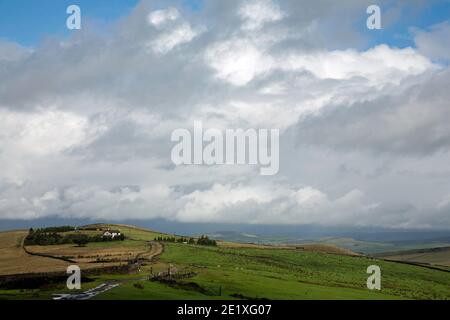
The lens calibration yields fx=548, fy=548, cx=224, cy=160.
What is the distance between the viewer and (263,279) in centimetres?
11812

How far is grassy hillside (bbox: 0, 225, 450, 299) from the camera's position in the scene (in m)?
87.8

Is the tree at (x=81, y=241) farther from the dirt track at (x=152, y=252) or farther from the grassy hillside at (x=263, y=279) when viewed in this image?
the dirt track at (x=152, y=252)

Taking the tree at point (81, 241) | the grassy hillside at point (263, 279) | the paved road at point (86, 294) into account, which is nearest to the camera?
the paved road at point (86, 294)

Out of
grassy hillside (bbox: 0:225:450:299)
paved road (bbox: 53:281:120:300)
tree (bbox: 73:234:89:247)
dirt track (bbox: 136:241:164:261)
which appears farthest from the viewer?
tree (bbox: 73:234:89:247)

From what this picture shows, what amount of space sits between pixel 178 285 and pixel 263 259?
84.6 meters

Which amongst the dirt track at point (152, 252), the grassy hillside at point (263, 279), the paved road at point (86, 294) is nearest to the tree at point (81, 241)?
the grassy hillside at point (263, 279)

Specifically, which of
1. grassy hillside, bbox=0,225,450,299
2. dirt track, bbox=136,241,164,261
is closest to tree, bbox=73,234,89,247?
grassy hillside, bbox=0,225,450,299

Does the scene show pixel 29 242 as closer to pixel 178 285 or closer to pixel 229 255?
pixel 229 255

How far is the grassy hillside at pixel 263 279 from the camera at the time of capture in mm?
87750

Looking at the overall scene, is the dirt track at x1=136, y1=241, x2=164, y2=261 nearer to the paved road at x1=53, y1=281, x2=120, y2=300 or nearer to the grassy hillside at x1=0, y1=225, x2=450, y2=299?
the grassy hillside at x1=0, y1=225, x2=450, y2=299

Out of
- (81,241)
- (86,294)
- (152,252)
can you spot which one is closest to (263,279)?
(86,294)
